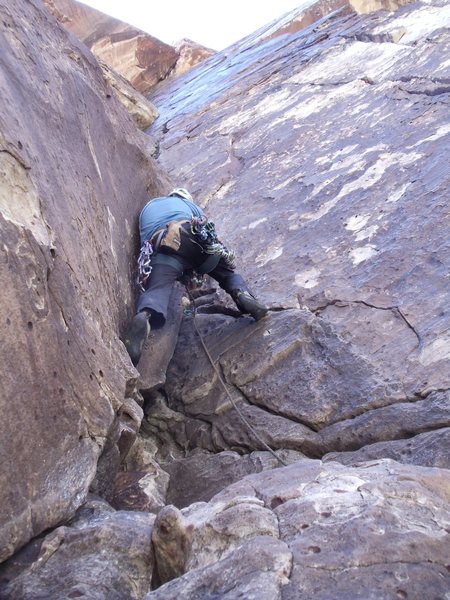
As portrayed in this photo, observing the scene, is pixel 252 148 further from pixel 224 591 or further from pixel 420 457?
pixel 224 591

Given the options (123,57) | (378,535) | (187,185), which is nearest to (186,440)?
(378,535)

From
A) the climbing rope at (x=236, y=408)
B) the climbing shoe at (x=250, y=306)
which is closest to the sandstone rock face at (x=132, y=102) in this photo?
the climbing rope at (x=236, y=408)

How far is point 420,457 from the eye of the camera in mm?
3000

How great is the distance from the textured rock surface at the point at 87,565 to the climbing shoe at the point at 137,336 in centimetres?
122

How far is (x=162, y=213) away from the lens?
4.43 m

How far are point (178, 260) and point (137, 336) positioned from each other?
73 cm

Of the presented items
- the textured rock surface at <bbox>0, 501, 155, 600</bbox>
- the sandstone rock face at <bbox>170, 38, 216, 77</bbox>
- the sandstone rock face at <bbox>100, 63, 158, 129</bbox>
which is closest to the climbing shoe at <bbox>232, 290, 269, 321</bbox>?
the textured rock surface at <bbox>0, 501, 155, 600</bbox>

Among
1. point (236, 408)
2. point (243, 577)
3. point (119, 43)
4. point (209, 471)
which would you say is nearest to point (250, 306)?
point (236, 408)

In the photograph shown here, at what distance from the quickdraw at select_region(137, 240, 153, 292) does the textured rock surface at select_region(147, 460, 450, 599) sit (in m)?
1.82

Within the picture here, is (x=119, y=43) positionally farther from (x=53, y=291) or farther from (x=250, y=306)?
(x=53, y=291)

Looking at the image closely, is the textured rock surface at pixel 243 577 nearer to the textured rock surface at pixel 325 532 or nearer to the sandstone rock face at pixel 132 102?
the textured rock surface at pixel 325 532

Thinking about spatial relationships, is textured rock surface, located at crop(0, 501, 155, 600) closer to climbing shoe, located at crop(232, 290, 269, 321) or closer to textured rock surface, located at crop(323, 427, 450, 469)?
textured rock surface, located at crop(323, 427, 450, 469)

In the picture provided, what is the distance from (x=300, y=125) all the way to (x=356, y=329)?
294 centimetres

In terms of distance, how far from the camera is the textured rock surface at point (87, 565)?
7.23 ft
